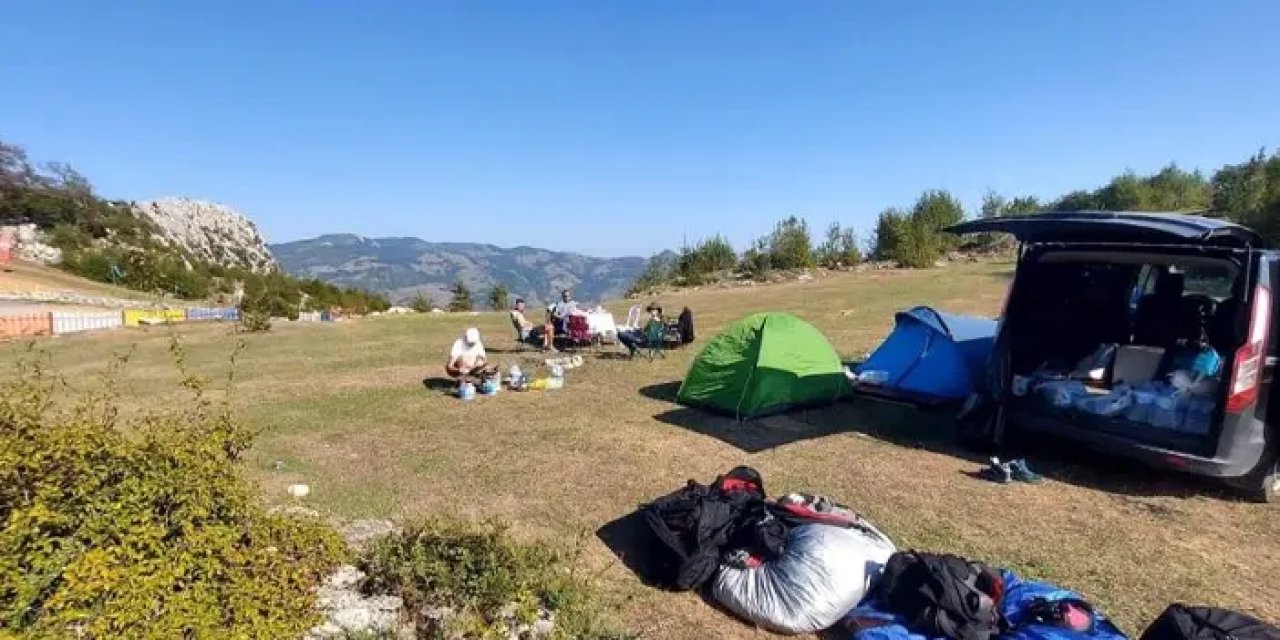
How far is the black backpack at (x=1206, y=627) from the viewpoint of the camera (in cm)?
340

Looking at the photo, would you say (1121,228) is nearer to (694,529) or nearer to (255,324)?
(694,529)

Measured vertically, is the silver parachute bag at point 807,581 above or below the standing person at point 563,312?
below

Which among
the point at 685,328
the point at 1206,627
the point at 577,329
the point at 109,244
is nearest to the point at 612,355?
the point at 577,329

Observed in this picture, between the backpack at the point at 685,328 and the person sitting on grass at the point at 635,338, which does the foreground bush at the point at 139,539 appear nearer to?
the person sitting on grass at the point at 635,338

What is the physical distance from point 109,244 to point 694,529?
207 feet

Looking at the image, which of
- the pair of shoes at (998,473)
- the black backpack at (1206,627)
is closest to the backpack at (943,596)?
the black backpack at (1206,627)

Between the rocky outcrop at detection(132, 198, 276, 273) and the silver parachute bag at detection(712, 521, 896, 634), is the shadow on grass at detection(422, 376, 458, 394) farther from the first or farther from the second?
the rocky outcrop at detection(132, 198, 276, 273)

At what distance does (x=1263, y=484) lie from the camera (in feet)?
19.7

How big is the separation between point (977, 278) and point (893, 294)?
25.4ft

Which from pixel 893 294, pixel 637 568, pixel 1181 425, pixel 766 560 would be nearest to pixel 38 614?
pixel 637 568

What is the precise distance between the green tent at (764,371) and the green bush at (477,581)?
4.63m

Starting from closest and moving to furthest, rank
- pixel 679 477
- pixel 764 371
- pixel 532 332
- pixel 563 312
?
pixel 679 477 < pixel 764 371 < pixel 563 312 < pixel 532 332

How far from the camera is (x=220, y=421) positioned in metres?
4.39

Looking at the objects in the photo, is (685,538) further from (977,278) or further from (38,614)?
(977,278)
